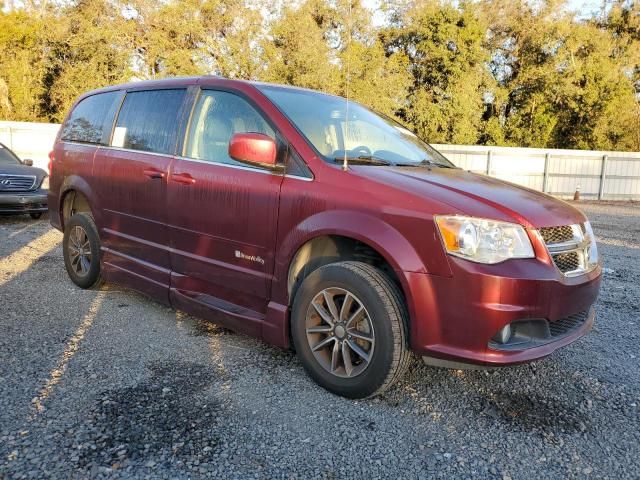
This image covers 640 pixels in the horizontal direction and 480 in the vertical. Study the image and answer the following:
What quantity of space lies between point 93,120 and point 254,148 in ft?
8.54

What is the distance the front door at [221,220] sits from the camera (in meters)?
3.38

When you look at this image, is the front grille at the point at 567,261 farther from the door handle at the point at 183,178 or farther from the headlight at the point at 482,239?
the door handle at the point at 183,178

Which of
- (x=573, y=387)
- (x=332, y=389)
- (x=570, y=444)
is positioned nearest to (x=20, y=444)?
(x=332, y=389)

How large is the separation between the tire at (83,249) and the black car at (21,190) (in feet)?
15.8

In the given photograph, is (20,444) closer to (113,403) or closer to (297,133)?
Result: (113,403)

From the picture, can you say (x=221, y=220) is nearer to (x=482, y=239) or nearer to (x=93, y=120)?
(x=482, y=239)

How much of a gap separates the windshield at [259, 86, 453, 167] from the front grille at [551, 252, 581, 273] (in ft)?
3.94

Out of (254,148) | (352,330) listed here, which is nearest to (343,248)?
(352,330)

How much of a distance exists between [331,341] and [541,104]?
29752 millimetres

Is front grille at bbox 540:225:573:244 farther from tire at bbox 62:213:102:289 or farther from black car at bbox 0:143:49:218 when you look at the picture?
black car at bbox 0:143:49:218

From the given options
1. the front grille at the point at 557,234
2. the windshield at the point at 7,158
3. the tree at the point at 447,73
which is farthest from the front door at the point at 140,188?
the tree at the point at 447,73

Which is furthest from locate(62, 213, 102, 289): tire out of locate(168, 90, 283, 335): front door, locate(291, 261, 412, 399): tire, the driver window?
locate(291, 261, 412, 399): tire

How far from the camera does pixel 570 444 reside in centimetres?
268

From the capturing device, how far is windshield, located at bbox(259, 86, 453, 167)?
346 cm
